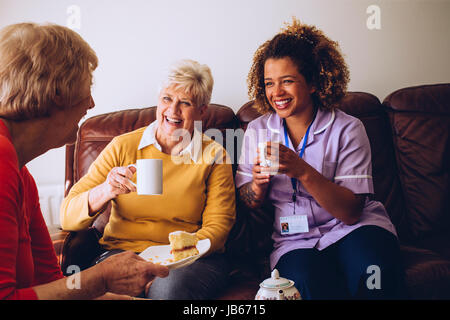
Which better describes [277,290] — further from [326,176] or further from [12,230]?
[326,176]

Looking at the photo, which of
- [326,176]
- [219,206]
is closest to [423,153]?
[326,176]

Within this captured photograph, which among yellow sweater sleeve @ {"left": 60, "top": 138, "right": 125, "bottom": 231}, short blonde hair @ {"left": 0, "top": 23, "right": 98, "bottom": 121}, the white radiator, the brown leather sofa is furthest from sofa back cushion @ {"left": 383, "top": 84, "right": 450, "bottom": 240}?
the white radiator

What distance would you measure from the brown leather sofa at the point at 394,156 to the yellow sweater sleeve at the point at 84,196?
0.21 meters

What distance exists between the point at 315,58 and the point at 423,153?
2.44 ft

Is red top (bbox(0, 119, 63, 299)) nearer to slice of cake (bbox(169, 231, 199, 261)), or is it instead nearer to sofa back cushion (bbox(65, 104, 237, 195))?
slice of cake (bbox(169, 231, 199, 261))

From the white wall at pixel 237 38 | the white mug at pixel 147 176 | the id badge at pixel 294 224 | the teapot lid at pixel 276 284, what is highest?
the white wall at pixel 237 38

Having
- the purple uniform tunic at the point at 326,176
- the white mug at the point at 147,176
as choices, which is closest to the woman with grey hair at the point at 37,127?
the white mug at the point at 147,176

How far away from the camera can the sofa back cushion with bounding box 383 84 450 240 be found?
1.81 m

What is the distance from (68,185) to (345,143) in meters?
1.33

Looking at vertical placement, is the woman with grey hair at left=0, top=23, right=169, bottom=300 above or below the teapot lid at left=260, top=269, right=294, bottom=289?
above

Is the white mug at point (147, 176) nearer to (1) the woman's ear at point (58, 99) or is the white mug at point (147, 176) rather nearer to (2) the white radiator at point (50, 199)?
(1) the woman's ear at point (58, 99)

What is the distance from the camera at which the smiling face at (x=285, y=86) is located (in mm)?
1569

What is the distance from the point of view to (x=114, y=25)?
6.96 ft

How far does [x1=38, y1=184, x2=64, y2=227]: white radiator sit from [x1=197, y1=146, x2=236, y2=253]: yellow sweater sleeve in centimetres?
116
